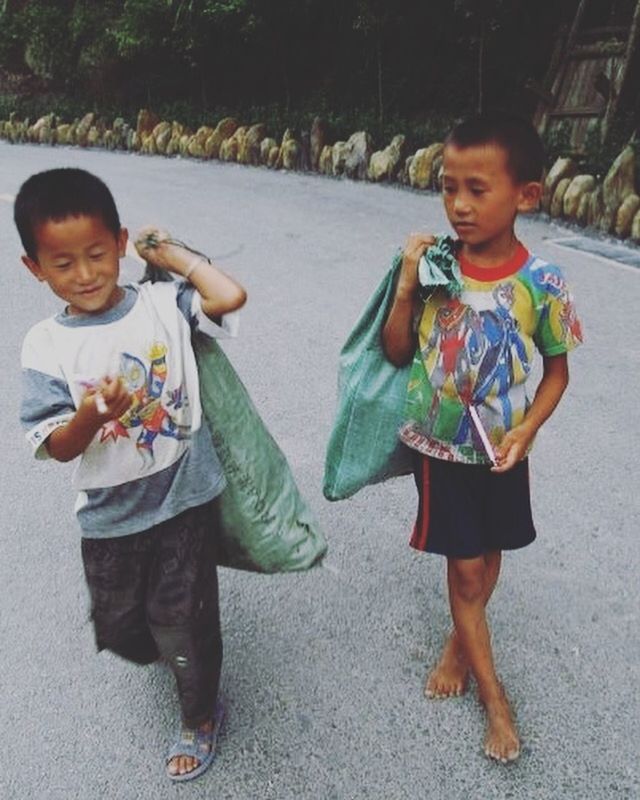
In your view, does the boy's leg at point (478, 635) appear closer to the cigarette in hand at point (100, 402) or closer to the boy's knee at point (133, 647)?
the boy's knee at point (133, 647)

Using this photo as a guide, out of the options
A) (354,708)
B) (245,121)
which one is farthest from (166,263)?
(245,121)

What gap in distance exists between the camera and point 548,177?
672 cm

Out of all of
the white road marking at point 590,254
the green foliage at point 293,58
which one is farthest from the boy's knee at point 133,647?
the green foliage at point 293,58

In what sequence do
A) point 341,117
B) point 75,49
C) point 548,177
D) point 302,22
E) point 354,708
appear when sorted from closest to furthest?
1. point 354,708
2. point 548,177
3. point 341,117
4. point 302,22
5. point 75,49

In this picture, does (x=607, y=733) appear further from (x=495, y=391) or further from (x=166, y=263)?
(x=166, y=263)

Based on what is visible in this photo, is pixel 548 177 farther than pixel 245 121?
No

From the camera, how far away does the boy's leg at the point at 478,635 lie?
1903 mm

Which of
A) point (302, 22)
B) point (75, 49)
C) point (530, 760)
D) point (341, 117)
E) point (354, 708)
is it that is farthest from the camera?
point (75, 49)

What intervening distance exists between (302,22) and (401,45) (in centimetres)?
187

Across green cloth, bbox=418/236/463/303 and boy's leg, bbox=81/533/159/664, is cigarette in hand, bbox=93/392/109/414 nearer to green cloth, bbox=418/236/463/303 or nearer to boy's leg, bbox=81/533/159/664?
boy's leg, bbox=81/533/159/664

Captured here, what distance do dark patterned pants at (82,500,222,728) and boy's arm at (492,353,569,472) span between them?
2.24 ft

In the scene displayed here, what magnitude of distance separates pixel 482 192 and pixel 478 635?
3.45 feet

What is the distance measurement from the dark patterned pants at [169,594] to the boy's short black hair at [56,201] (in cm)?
66

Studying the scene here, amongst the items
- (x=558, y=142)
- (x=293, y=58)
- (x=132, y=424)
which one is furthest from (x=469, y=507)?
(x=293, y=58)
